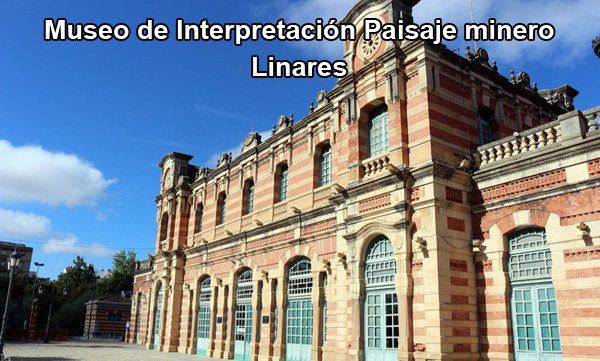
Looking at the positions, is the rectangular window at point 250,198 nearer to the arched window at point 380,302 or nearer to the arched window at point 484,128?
the arched window at point 380,302

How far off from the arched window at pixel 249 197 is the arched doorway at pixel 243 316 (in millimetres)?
2864

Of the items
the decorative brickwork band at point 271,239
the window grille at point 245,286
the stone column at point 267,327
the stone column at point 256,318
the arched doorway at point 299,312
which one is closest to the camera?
the arched doorway at point 299,312

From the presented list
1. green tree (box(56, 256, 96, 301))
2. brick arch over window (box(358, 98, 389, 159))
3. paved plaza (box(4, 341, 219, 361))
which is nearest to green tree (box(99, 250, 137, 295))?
green tree (box(56, 256, 96, 301))

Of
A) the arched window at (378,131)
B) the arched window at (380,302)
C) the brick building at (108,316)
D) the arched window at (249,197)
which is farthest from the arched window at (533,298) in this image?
the brick building at (108,316)

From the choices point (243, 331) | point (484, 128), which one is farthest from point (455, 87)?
point (243, 331)

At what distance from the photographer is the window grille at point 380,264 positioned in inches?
504

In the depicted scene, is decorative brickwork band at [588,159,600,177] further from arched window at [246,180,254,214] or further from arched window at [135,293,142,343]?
arched window at [135,293,142,343]

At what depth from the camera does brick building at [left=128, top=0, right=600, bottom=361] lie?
10555 mm

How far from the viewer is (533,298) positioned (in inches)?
427

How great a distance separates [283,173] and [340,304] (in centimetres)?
789

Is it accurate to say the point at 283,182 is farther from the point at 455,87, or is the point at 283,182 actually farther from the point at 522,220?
the point at 522,220

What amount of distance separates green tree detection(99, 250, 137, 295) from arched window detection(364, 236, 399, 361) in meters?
58.5

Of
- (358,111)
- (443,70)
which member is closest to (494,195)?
(443,70)

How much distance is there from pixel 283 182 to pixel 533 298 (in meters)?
11.7
